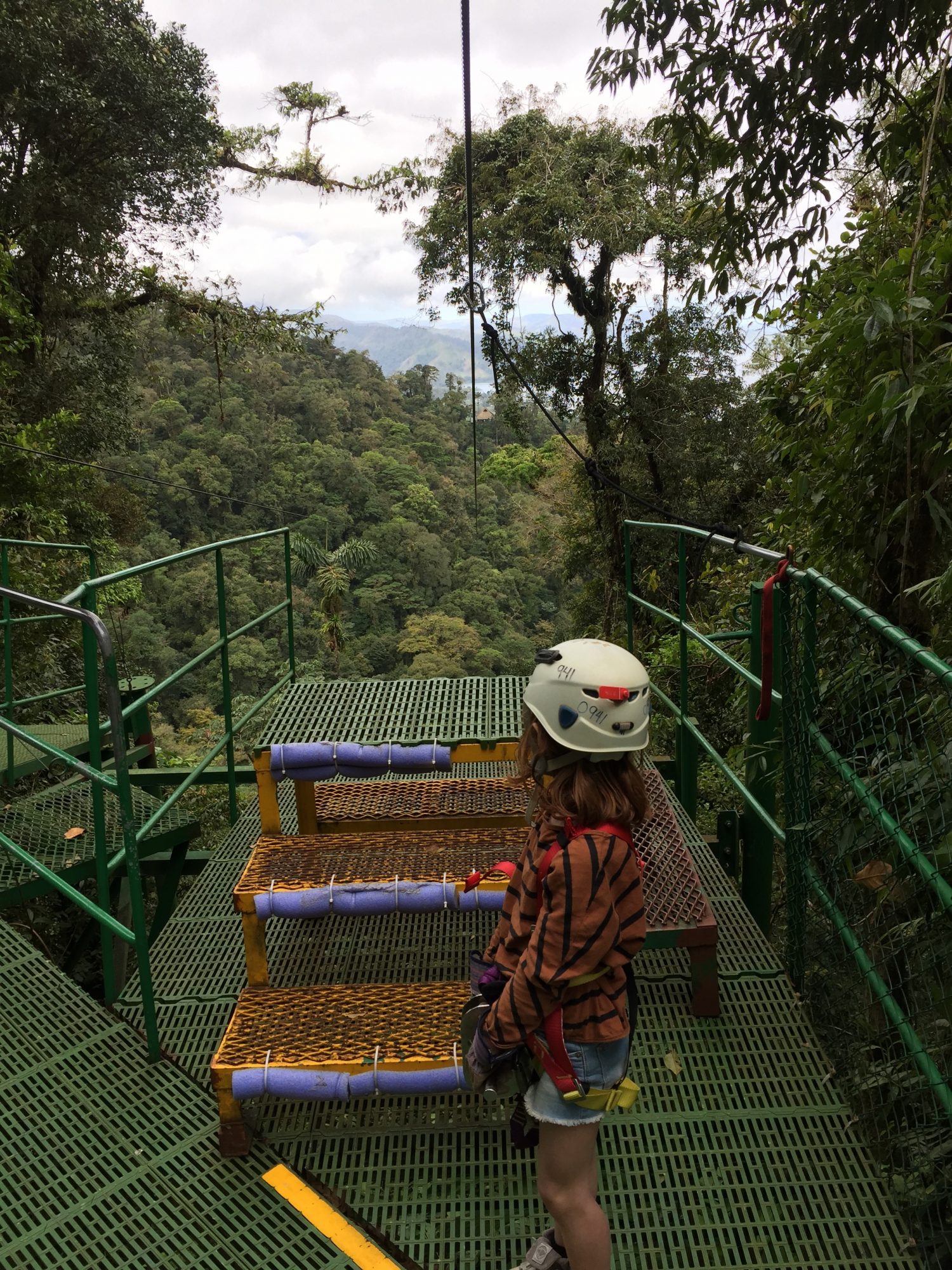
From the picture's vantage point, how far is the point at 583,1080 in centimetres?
153

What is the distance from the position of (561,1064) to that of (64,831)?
10.3 feet

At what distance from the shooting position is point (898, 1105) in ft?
7.61

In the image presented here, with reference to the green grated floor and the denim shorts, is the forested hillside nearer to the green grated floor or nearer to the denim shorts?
the green grated floor

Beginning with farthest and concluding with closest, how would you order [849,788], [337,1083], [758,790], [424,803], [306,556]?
1. [306,556]
2. [424,803]
3. [758,790]
4. [849,788]
5. [337,1083]

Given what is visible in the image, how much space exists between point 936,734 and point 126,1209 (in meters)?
2.19

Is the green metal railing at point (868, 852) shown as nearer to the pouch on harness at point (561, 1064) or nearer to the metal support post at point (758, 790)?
the metal support post at point (758, 790)

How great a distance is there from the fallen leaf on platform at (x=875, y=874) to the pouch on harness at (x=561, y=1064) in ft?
2.87

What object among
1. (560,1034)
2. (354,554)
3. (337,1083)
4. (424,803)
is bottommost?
(354,554)

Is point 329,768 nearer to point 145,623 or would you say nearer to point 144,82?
point 144,82

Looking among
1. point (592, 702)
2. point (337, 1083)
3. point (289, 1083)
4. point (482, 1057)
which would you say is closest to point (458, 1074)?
point (337, 1083)

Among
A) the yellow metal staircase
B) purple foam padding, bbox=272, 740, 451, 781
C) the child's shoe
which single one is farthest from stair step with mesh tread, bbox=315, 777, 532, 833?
the child's shoe

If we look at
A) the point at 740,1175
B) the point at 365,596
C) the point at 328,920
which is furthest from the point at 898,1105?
the point at 365,596

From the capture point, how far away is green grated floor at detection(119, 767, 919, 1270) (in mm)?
1824

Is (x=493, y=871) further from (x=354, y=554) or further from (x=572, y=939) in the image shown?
(x=354, y=554)
